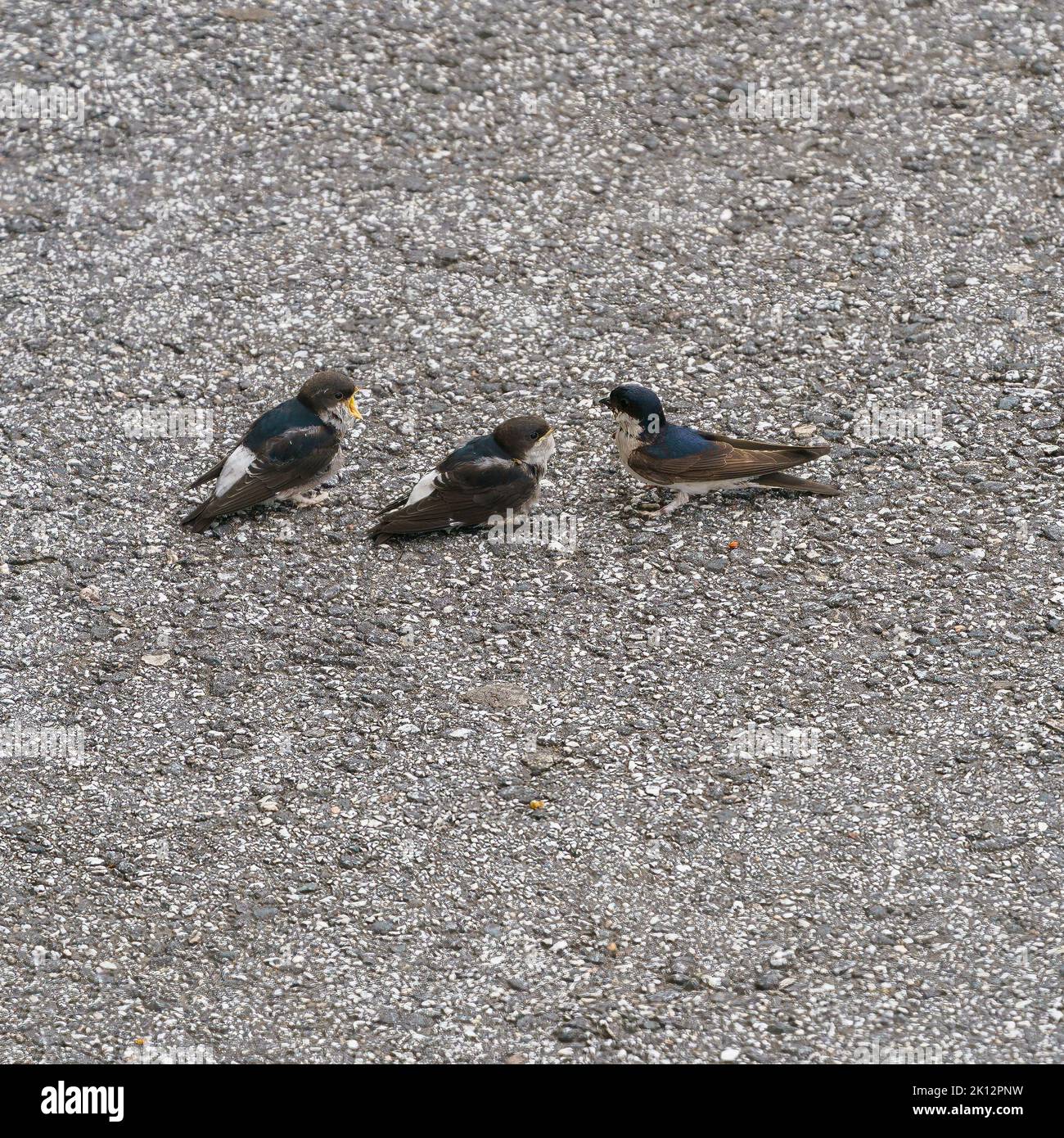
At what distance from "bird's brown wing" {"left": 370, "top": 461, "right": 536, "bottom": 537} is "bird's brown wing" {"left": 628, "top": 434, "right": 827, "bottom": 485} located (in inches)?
23.7

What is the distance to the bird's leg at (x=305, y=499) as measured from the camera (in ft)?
24.9

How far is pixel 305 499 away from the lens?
7613mm

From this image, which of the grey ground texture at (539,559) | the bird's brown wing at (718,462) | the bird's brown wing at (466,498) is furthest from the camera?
the bird's brown wing at (718,462)

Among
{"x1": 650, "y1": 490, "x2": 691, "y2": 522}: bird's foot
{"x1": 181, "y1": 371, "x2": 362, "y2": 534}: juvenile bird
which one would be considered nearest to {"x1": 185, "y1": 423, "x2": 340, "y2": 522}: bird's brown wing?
{"x1": 181, "y1": 371, "x2": 362, "y2": 534}: juvenile bird

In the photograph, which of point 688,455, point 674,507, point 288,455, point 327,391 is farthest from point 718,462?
point 288,455

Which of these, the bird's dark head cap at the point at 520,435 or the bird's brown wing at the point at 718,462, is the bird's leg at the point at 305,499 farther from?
the bird's brown wing at the point at 718,462

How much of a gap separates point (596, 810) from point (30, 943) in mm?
2218

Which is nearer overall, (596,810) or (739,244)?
(596,810)

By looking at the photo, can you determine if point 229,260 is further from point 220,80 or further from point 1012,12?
point 1012,12

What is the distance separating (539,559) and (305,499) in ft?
4.19

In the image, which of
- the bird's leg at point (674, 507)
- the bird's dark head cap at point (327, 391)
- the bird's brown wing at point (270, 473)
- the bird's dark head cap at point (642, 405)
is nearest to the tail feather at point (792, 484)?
the bird's leg at point (674, 507)
